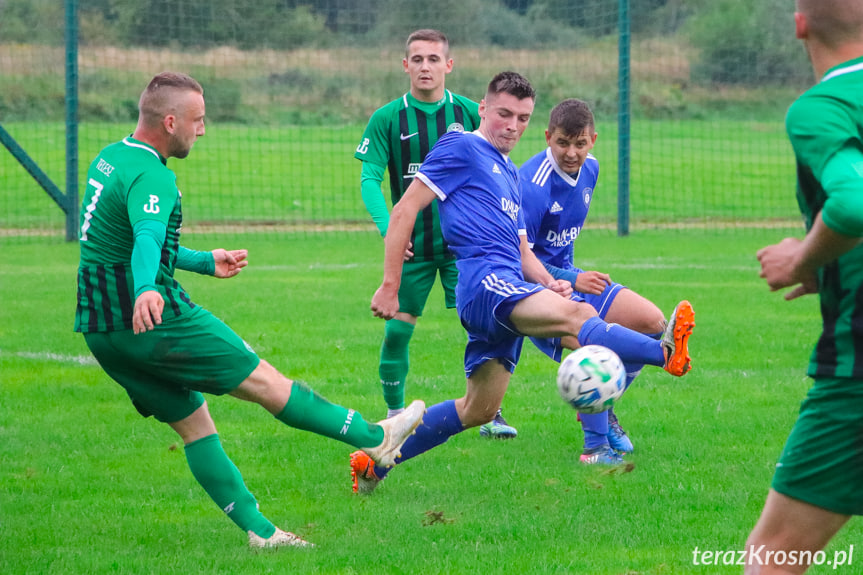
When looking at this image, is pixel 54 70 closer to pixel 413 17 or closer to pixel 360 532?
pixel 413 17

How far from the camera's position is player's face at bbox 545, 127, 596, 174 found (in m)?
5.97

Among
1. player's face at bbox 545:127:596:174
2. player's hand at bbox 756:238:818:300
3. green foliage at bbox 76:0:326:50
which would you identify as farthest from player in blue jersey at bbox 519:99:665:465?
green foliage at bbox 76:0:326:50

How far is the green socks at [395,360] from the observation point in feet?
21.9

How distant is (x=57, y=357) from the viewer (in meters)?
8.66

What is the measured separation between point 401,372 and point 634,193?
1690cm

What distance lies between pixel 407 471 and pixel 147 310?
2.21 m

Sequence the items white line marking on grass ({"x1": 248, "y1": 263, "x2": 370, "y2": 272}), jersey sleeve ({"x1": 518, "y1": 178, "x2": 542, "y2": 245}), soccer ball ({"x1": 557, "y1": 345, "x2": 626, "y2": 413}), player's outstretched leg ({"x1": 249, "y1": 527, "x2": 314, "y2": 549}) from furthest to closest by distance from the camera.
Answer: white line marking on grass ({"x1": 248, "y1": 263, "x2": 370, "y2": 272}) < jersey sleeve ({"x1": 518, "y1": 178, "x2": 542, "y2": 245}) < soccer ball ({"x1": 557, "y1": 345, "x2": 626, "y2": 413}) < player's outstretched leg ({"x1": 249, "y1": 527, "x2": 314, "y2": 549})

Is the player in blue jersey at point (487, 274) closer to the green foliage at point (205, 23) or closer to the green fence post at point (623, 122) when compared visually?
the green fence post at point (623, 122)

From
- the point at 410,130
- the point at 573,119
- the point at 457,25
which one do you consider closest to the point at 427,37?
the point at 410,130

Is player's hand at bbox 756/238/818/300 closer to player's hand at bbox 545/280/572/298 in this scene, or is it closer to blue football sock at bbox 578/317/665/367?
blue football sock at bbox 578/317/665/367

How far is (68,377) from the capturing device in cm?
796

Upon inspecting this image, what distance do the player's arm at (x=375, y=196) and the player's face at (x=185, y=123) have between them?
2.16 m

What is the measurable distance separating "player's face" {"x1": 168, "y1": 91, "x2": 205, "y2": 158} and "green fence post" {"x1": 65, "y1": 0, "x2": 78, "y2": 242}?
13.0 metres

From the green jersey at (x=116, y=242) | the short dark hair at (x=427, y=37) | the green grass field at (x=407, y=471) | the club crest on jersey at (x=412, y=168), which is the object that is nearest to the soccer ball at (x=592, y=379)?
the green grass field at (x=407, y=471)
